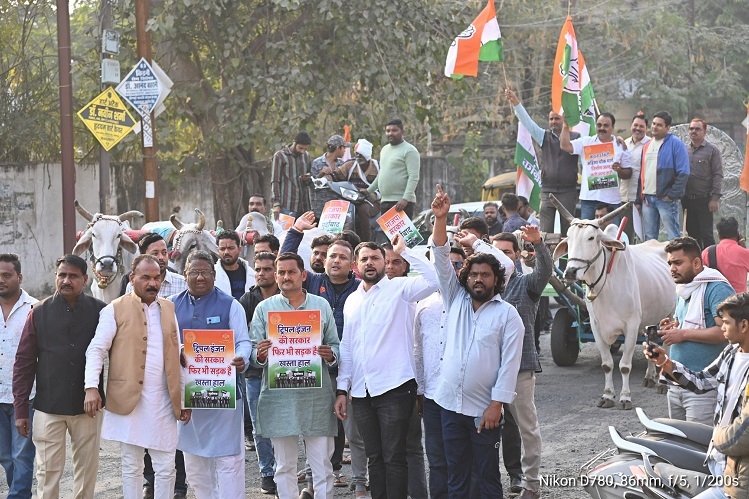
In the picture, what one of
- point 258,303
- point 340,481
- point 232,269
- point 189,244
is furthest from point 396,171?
point 340,481

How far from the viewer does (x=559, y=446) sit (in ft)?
35.3

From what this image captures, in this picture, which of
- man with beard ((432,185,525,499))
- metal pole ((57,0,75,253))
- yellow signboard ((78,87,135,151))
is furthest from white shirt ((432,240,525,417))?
metal pole ((57,0,75,253))

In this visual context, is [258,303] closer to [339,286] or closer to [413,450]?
[339,286]

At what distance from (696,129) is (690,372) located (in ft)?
31.2

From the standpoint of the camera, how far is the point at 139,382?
26.9 ft

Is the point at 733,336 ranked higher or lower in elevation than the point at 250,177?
lower

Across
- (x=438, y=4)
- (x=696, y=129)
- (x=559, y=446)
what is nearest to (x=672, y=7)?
(x=438, y=4)

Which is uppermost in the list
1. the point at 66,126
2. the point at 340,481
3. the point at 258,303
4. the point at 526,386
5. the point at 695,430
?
the point at 66,126

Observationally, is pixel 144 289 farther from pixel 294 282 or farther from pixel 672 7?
pixel 672 7

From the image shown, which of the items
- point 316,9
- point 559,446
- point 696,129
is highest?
point 316,9

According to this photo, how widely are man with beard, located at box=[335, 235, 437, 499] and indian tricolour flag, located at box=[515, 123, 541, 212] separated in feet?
30.8

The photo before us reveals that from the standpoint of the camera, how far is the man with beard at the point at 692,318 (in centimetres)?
834

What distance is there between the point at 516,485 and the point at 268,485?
A: 80.0 inches

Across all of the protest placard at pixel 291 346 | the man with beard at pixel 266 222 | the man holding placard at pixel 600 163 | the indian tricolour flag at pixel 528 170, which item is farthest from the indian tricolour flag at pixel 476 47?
the protest placard at pixel 291 346
